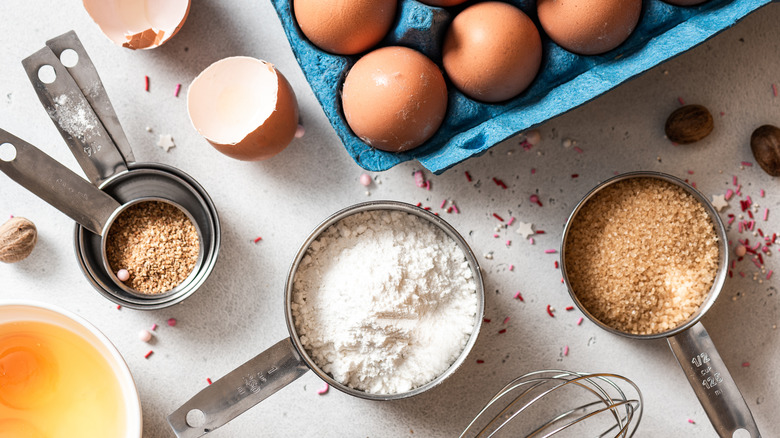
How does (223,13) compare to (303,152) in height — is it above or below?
above

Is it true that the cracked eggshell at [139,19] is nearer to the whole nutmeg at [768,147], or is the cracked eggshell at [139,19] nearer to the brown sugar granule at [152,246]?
the brown sugar granule at [152,246]

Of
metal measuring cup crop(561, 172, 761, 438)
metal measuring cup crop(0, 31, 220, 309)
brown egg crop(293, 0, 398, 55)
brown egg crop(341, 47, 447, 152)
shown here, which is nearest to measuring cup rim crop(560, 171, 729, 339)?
metal measuring cup crop(561, 172, 761, 438)

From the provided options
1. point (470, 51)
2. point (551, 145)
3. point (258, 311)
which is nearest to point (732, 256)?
point (551, 145)

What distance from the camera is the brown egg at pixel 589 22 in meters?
0.94

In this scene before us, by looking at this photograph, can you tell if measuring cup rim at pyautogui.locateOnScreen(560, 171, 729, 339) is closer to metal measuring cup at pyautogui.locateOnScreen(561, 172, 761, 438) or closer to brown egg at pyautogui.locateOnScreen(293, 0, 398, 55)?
metal measuring cup at pyautogui.locateOnScreen(561, 172, 761, 438)

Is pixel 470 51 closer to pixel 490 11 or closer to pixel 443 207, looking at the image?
pixel 490 11

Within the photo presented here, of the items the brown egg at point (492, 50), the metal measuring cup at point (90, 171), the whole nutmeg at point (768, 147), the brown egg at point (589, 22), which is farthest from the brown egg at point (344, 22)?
the whole nutmeg at point (768, 147)

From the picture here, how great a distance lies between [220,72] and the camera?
113 cm

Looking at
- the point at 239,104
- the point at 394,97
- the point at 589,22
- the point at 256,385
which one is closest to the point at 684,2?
the point at 589,22

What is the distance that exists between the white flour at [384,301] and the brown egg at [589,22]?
405 millimetres

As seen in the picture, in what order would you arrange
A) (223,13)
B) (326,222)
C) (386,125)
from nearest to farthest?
1. (386,125)
2. (326,222)
3. (223,13)

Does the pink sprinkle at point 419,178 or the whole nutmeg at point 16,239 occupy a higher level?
the whole nutmeg at point 16,239

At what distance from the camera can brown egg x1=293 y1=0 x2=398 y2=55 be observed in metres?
0.93

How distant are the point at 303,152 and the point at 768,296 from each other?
994 mm
